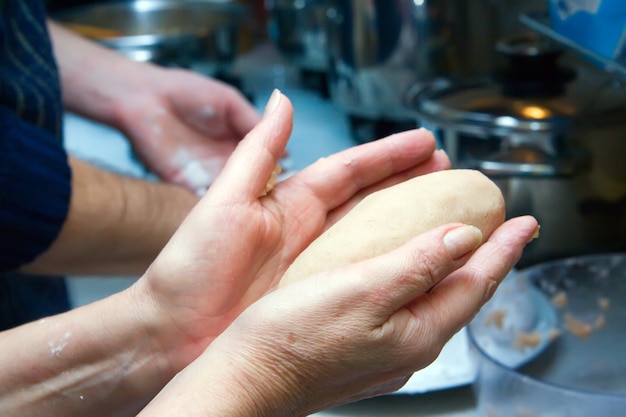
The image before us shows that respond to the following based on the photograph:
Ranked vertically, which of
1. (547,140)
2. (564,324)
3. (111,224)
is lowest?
(564,324)

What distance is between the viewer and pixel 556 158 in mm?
1037

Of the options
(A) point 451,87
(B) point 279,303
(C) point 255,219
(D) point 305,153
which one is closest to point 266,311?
(B) point 279,303

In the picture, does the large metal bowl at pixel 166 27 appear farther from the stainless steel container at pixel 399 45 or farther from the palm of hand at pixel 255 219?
the palm of hand at pixel 255 219

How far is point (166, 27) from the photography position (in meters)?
2.10

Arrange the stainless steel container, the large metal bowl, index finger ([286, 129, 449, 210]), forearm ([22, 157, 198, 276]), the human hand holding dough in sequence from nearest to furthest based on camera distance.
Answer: the human hand holding dough < index finger ([286, 129, 449, 210]) < forearm ([22, 157, 198, 276]) < the stainless steel container < the large metal bowl

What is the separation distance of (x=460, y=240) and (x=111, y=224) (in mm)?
707

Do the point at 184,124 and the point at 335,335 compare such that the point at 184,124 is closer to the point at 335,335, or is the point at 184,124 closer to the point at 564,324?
the point at 564,324

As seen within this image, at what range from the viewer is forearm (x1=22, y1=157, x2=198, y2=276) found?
1.10 metres

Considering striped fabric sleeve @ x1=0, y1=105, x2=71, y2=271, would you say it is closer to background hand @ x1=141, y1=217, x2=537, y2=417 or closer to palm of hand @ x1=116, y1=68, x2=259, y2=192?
palm of hand @ x1=116, y1=68, x2=259, y2=192

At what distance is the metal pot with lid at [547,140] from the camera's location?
1.01m

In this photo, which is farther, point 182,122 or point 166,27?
point 166,27

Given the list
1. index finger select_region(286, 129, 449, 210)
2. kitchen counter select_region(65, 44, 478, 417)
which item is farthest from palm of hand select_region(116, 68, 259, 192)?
index finger select_region(286, 129, 449, 210)

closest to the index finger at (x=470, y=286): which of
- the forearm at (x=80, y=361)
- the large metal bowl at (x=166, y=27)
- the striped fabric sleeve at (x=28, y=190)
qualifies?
the forearm at (x=80, y=361)

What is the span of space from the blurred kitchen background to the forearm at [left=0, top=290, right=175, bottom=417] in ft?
1.05
